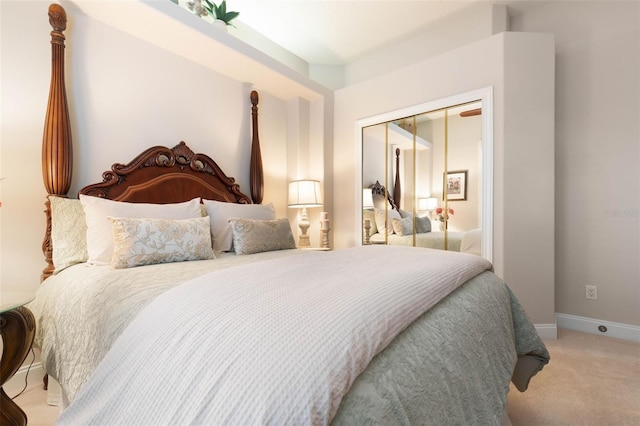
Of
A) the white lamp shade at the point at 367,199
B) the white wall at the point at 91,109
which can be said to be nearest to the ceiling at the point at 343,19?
the white wall at the point at 91,109

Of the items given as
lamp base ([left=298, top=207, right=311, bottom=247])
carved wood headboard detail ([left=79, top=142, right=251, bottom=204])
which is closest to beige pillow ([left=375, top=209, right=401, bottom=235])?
lamp base ([left=298, top=207, right=311, bottom=247])

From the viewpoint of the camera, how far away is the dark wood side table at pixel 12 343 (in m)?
1.09

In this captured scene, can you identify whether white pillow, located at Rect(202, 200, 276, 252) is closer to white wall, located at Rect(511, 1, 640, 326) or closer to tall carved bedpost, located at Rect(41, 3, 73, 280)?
tall carved bedpost, located at Rect(41, 3, 73, 280)

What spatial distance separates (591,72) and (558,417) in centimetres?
269

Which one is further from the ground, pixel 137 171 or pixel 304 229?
pixel 137 171

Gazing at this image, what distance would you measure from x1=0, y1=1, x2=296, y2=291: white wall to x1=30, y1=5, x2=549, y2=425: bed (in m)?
0.15

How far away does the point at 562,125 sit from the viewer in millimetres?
2688

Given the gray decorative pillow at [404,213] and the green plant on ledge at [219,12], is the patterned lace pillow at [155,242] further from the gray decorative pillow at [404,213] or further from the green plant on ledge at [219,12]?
the gray decorative pillow at [404,213]

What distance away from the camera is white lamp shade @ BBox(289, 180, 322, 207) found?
3.23 meters

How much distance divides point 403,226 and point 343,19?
7.10 feet

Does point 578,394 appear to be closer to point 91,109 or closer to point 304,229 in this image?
point 304,229

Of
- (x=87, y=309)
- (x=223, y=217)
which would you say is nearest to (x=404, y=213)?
(x=223, y=217)

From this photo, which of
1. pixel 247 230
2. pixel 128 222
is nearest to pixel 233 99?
pixel 247 230

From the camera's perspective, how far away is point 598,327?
8.27ft
